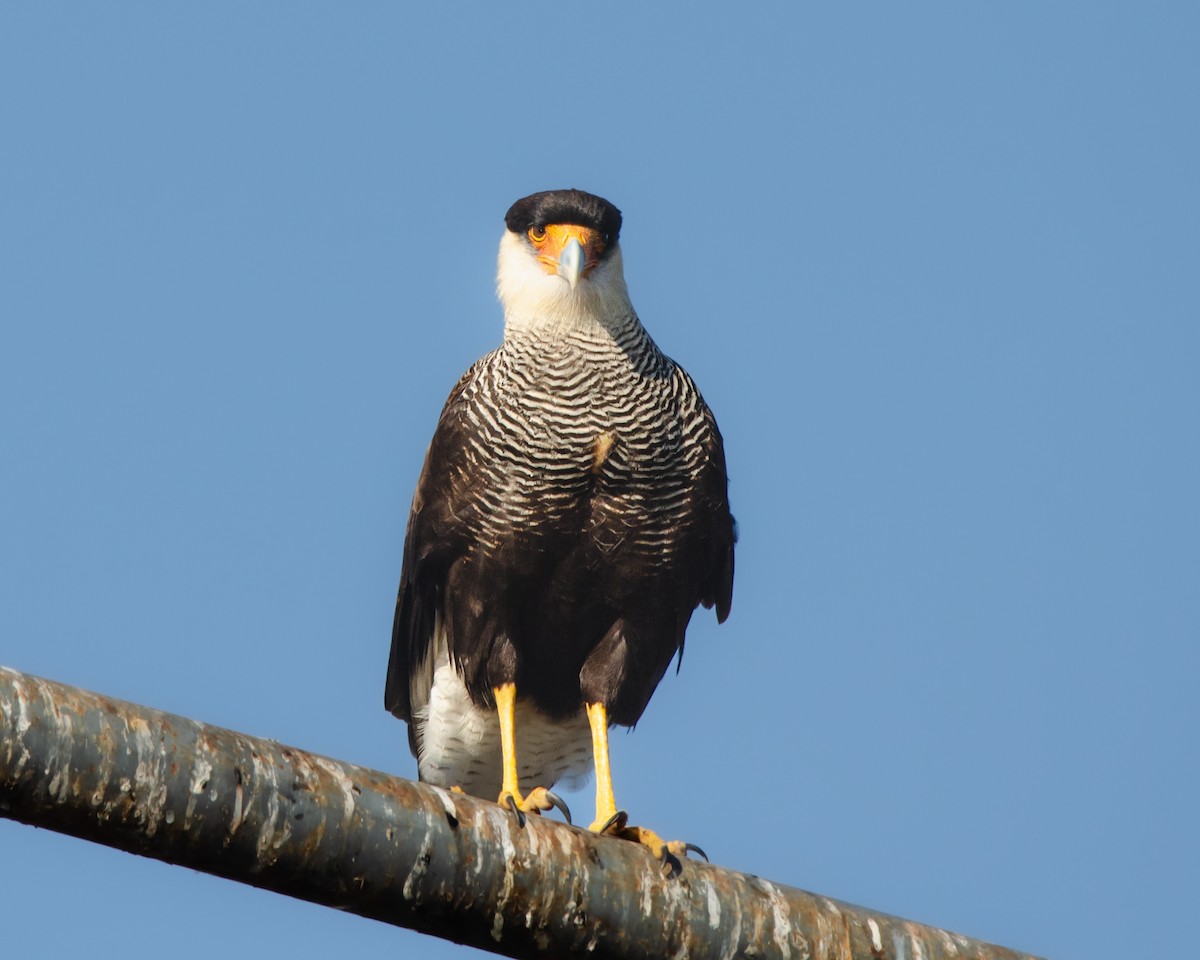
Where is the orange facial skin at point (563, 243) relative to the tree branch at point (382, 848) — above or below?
above

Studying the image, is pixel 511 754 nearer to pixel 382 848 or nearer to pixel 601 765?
pixel 601 765

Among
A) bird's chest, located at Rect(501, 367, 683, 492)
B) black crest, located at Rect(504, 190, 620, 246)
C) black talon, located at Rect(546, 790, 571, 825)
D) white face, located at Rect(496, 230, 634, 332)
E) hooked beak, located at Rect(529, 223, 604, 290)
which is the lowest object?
black talon, located at Rect(546, 790, 571, 825)

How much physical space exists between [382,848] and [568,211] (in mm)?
4379

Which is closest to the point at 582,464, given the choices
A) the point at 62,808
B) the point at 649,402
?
the point at 649,402

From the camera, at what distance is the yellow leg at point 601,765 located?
7738 millimetres

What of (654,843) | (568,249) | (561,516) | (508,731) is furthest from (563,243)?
(654,843)

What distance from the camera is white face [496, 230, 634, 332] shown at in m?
8.48

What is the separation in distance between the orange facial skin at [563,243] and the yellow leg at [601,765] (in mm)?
1981

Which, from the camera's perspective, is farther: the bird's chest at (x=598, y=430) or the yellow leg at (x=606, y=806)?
the bird's chest at (x=598, y=430)

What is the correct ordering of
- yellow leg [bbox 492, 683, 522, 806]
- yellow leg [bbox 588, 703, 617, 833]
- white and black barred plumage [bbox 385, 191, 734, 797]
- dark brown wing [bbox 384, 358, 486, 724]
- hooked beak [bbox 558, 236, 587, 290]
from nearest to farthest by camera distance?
yellow leg [bbox 588, 703, 617, 833] < yellow leg [bbox 492, 683, 522, 806] < white and black barred plumage [bbox 385, 191, 734, 797] < dark brown wing [bbox 384, 358, 486, 724] < hooked beak [bbox 558, 236, 587, 290]

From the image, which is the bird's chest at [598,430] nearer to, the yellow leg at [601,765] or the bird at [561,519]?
the bird at [561,519]

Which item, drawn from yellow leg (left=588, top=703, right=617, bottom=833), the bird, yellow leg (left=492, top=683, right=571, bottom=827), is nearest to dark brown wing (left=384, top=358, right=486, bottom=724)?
the bird

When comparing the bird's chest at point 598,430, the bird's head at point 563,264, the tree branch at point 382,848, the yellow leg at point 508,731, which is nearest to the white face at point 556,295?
the bird's head at point 563,264

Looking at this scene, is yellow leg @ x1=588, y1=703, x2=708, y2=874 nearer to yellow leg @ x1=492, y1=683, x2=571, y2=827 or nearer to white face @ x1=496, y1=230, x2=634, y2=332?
yellow leg @ x1=492, y1=683, x2=571, y2=827
